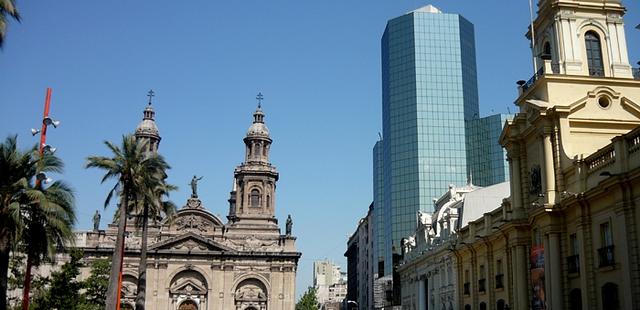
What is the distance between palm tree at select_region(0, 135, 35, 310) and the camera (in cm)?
2656

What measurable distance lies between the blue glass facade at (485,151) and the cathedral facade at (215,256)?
43560mm

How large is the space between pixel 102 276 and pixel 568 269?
4908cm

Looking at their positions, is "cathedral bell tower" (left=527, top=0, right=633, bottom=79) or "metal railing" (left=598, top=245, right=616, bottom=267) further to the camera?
"cathedral bell tower" (left=527, top=0, right=633, bottom=79)

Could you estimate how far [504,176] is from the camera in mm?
125438

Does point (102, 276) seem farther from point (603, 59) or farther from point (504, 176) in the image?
point (504, 176)

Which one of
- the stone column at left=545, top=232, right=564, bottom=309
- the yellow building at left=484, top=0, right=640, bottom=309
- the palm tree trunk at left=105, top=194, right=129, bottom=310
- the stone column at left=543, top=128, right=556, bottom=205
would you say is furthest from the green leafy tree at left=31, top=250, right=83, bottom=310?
the stone column at left=543, top=128, right=556, bottom=205

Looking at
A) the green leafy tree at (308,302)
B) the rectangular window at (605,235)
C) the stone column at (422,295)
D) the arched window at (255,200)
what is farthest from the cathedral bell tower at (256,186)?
the rectangular window at (605,235)

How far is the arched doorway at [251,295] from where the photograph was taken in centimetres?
8912

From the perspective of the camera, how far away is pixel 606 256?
A: 27875 mm

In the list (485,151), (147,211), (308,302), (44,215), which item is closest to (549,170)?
(44,215)

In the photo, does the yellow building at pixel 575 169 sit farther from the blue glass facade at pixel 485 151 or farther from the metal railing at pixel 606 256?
the blue glass facade at pixel 485 151

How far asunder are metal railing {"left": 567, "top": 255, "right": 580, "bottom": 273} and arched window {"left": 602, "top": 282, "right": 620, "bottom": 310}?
2188mm

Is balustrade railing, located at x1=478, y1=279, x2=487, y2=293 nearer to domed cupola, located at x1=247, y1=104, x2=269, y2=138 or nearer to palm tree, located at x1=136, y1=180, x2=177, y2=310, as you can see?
palm tree, located at x1=136, y1=180, x2=177, y2=310

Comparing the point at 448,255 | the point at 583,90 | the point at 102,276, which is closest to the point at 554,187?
the point at 583,90
